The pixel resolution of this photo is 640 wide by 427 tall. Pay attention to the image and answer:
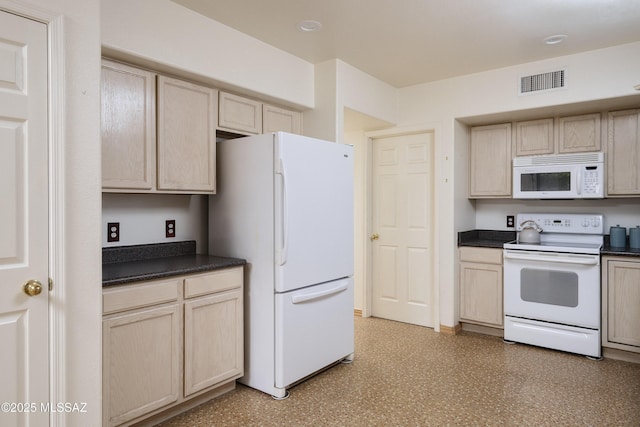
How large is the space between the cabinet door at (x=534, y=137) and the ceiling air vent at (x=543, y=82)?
468mm

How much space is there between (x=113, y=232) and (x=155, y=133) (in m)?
0.68

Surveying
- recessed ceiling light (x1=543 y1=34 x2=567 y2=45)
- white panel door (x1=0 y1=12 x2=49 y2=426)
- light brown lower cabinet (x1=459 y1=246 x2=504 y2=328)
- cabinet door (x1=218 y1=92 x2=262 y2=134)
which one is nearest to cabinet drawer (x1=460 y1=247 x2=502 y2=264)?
light brown lower cabinet (x1=459 y1=246 x2=504 y2=328)

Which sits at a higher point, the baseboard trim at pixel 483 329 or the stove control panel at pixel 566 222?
the stove control panel at pixel 566 222

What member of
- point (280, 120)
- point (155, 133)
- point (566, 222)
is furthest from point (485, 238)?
point (155, 133)

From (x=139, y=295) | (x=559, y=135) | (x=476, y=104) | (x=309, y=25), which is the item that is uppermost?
(x=309, y=25)

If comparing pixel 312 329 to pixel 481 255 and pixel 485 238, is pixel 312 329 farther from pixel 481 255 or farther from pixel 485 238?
pixel 485 238

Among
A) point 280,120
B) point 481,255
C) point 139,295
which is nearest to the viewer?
point 139,295

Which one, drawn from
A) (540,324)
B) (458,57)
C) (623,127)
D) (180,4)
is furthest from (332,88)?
(540,324)

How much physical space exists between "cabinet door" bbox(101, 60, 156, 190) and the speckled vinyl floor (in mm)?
1451

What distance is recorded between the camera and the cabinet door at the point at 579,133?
3629 millimetres

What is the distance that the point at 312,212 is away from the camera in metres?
2.82

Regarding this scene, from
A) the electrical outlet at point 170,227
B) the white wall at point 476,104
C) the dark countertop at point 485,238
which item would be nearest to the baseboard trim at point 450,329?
the white wall at point 476,104

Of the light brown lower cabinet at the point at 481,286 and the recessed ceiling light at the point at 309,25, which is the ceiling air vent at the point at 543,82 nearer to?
the light brown lower cabinet at the point at 481,286

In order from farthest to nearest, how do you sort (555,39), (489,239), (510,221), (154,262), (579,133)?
(489,239) < (510,221) < (579,133) < (555,39) < (154,262)
